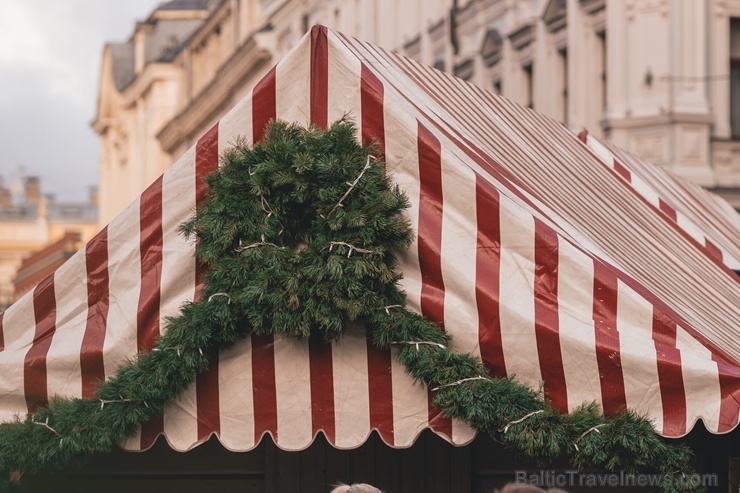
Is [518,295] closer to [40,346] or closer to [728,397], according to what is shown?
[728,397]

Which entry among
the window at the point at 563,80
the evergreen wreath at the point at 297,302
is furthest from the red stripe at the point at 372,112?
the window at the point at 563,80

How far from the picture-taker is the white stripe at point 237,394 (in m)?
6.12

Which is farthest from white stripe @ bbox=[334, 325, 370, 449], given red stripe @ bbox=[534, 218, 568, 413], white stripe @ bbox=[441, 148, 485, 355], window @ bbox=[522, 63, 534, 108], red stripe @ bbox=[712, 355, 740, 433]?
window @ bbox=[522, 63, 534, 108]

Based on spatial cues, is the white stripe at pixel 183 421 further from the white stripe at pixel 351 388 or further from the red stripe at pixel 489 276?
the red stripe at pixel 489 276

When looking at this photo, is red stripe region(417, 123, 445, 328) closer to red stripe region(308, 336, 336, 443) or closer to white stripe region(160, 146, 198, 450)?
red stripe region(308, 336, 336, 443)

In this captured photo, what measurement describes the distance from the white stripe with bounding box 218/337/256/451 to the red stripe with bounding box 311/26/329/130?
2.92 ft

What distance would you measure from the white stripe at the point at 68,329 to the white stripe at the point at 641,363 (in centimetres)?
202

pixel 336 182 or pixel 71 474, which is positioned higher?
pixel 336 182

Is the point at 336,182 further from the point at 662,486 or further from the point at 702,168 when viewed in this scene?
the point at 702,168

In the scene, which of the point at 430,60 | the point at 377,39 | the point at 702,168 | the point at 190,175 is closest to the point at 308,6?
the point at 377,39

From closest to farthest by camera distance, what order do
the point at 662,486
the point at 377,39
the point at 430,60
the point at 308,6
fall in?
the point at 662,486 < the point at 430,60 < the point at 377,39 < the point at 308,6

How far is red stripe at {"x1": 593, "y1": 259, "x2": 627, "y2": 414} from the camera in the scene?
19.0 ft

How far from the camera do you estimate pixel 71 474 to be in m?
6.50

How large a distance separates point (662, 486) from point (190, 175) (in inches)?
83.1
